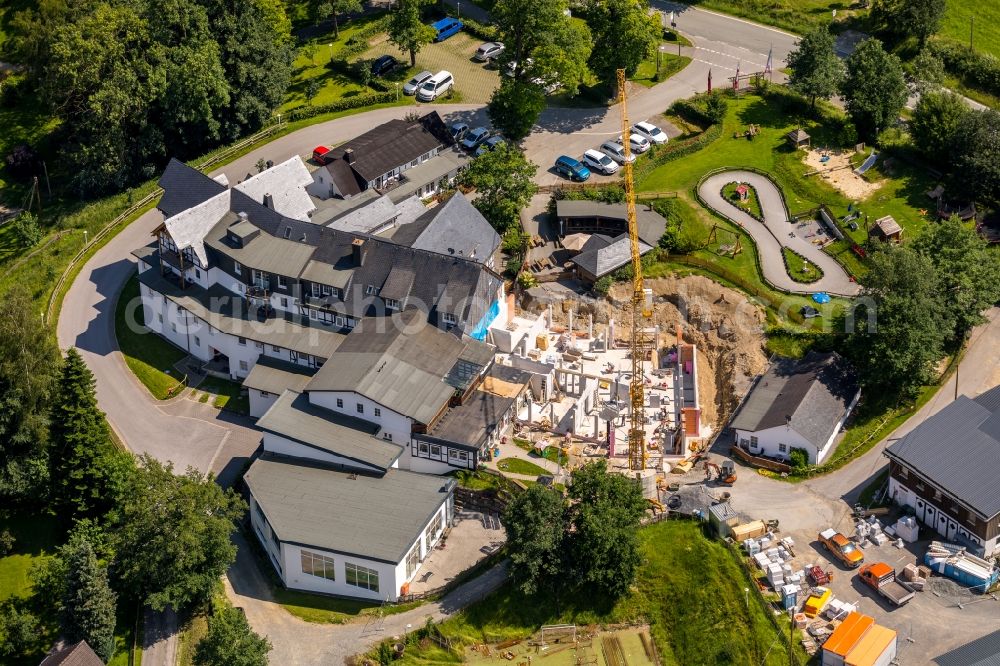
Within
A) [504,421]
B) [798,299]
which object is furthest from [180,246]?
[798,299]

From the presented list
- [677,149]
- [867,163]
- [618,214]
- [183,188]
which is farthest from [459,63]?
[867,163]

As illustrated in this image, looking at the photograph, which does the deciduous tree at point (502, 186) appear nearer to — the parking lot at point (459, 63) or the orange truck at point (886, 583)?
the parking lot at point (459, 63)

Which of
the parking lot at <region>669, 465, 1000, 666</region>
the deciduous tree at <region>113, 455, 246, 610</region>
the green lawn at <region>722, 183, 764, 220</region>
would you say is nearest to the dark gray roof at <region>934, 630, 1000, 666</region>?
the parking lot at <region>669, 465, 1000, 666</region>

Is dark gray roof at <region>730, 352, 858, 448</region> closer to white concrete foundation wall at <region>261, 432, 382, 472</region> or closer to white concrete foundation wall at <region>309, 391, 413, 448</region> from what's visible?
white concrete foundation wall at <region>309, 391, 413, 448</region>

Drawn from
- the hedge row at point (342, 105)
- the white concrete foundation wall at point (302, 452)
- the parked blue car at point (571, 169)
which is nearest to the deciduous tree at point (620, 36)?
the parked blue car at point (571, 169)

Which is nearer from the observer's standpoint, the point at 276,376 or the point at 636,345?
the point at 276,376

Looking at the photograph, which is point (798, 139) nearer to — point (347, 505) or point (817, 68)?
point (817, 68)
